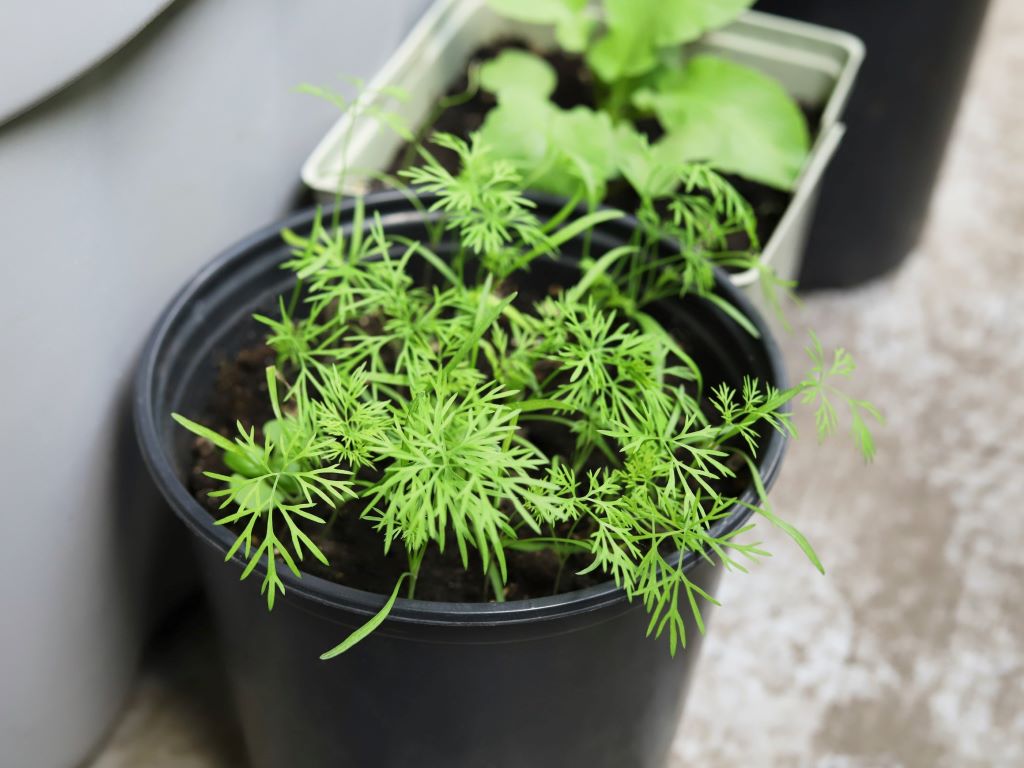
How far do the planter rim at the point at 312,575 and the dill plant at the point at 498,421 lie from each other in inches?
0.4

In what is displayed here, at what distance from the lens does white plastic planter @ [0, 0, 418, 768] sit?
666mm

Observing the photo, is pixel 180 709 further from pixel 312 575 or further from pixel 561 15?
pixel 561 15

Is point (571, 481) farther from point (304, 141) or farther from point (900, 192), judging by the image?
point (900, 192)

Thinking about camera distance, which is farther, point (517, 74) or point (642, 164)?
point (517, 74)

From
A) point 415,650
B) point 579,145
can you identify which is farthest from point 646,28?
point 415,650

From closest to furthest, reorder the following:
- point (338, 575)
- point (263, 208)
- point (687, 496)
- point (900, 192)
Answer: point (687, 496)
point (338, 575)
point (263, 208)
point (900, 192)

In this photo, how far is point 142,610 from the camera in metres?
0.97

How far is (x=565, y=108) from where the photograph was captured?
1179 mm

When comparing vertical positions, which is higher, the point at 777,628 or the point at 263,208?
the point at 263,208

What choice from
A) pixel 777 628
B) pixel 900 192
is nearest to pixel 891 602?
pixel 777 628

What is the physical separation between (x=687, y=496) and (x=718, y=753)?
49cm

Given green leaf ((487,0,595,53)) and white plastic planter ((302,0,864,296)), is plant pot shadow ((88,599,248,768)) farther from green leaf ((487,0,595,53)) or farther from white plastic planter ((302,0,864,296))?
green leaf ((487,0,595,53))

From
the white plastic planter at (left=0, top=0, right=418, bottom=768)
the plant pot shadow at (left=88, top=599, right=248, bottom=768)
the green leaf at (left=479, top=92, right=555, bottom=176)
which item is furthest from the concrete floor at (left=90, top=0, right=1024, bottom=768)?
the green leaf at (left=479, top=92, right=555, bottom=176)

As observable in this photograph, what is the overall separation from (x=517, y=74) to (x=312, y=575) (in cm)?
59
